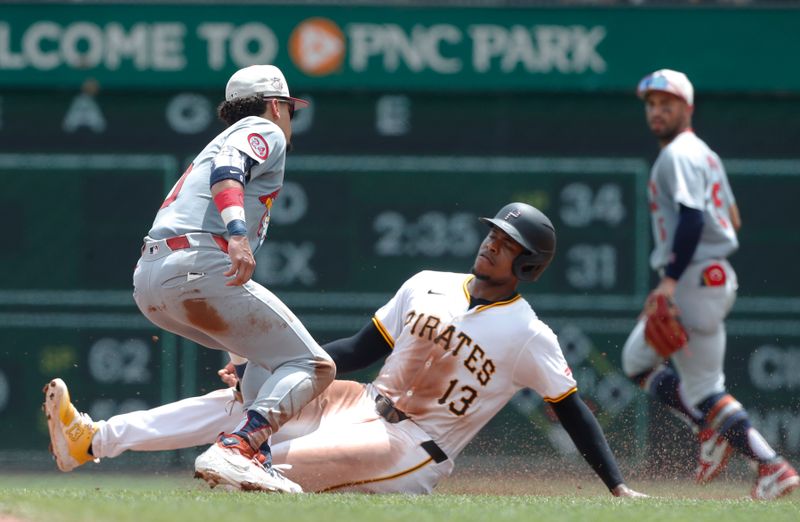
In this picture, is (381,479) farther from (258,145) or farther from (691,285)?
(691,285)

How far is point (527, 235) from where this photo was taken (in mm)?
5434

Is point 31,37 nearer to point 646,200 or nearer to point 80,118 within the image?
point 80,118

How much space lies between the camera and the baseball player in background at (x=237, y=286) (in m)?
4.87

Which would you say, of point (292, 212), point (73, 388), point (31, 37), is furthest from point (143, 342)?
point (31, 37)

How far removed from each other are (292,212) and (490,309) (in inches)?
119

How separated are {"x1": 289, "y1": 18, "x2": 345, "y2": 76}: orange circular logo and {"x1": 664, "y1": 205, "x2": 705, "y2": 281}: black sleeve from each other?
2.35 meters

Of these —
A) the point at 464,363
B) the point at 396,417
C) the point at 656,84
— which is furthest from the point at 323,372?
the point at 656,84

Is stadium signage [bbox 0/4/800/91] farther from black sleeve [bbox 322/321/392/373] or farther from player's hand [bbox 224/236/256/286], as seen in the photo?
player's hand [bbox 224/236/256/286]

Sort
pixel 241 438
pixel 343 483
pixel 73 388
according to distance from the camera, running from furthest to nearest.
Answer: pixel 73 388
pixel 343 483
pixel 241 438

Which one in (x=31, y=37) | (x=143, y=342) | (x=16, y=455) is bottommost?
(x=16, y=455)

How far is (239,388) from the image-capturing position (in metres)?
5.45

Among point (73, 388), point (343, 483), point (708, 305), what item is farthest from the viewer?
point (73, 388)

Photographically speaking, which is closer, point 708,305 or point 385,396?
point 385,396

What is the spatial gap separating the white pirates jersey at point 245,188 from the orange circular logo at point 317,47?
9.68 feet
